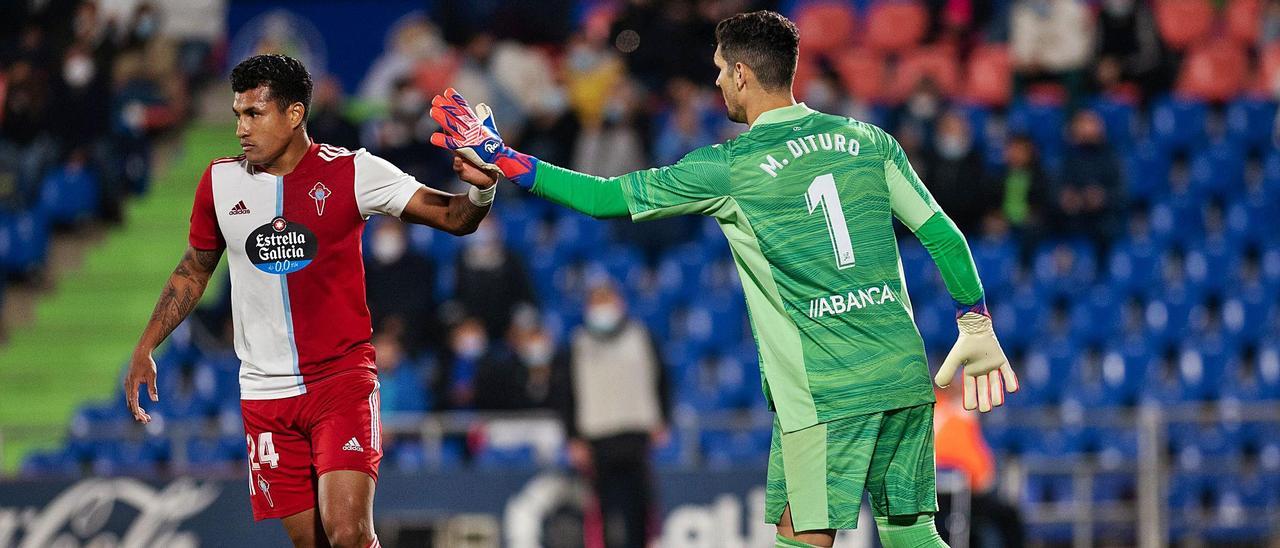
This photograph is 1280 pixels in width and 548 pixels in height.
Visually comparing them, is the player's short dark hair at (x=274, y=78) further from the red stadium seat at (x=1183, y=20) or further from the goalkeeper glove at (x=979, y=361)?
the red stadium seat at (x=1183, y=20)

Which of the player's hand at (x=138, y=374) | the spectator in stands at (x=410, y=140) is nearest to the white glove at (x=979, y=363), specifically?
the player's hand at (x=138, y=374)

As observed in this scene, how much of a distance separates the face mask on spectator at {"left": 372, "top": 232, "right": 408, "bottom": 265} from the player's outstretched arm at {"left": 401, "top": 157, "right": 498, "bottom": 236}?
8.10m

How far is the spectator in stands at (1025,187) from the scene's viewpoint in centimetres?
1495

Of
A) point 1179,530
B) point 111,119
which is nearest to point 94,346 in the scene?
point 111,119

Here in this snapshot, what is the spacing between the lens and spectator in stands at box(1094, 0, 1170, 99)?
16484mm

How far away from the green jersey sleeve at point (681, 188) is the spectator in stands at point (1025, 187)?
989cm

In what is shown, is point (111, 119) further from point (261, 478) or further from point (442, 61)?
point (261, 478)

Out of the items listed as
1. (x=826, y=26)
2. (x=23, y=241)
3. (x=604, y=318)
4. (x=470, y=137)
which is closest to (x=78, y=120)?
(x=23, y=241)

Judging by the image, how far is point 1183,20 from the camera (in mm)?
17469

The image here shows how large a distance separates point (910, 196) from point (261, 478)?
8.97ft

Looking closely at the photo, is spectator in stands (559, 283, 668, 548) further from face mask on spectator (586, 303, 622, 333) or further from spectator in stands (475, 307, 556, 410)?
spectator in stands (475, 307, 556, 410)

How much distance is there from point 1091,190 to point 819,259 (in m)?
10.4

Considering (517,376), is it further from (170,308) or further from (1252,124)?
(1252,124)

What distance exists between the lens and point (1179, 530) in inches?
503
